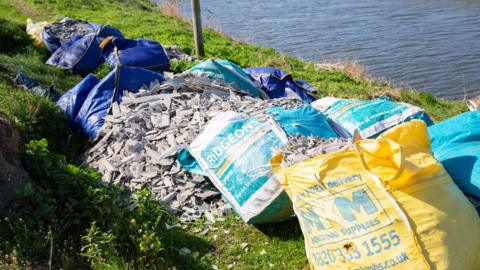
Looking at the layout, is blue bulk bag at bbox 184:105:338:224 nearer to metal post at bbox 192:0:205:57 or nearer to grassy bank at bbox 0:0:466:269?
grassy bank at bbox 0:0:466:269

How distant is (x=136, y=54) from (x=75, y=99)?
1.47 m

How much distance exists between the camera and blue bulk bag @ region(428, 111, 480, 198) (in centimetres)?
361

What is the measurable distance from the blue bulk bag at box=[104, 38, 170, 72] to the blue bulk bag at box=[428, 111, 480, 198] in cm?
425

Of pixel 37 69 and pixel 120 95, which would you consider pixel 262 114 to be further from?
pixel 37 69

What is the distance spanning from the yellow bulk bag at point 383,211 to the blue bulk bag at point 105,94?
3.07 metres

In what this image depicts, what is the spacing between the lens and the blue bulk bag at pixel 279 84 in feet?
22.3

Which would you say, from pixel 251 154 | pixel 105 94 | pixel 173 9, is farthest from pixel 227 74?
pixel 173 9

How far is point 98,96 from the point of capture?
6023 millimetres

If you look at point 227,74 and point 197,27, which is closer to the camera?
point 227,74

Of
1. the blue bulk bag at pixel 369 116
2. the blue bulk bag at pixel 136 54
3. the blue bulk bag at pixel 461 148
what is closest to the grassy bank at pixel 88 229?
the blue bulk bag at pixel 461 148

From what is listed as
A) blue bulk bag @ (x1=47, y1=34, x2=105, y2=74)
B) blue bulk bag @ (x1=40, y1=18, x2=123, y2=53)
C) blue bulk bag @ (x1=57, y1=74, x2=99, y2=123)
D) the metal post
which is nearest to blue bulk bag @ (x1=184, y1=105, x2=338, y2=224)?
blue bulk bag @ (x1=57, y1=74, x2=99, y2=123)

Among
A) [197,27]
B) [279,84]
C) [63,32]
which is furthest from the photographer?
[197,27]

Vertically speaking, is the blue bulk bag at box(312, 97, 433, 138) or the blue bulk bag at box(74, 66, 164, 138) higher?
the blue bulk bag at box(312, 97, 433, 138)

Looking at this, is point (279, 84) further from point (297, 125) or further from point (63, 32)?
point (63, 32)
